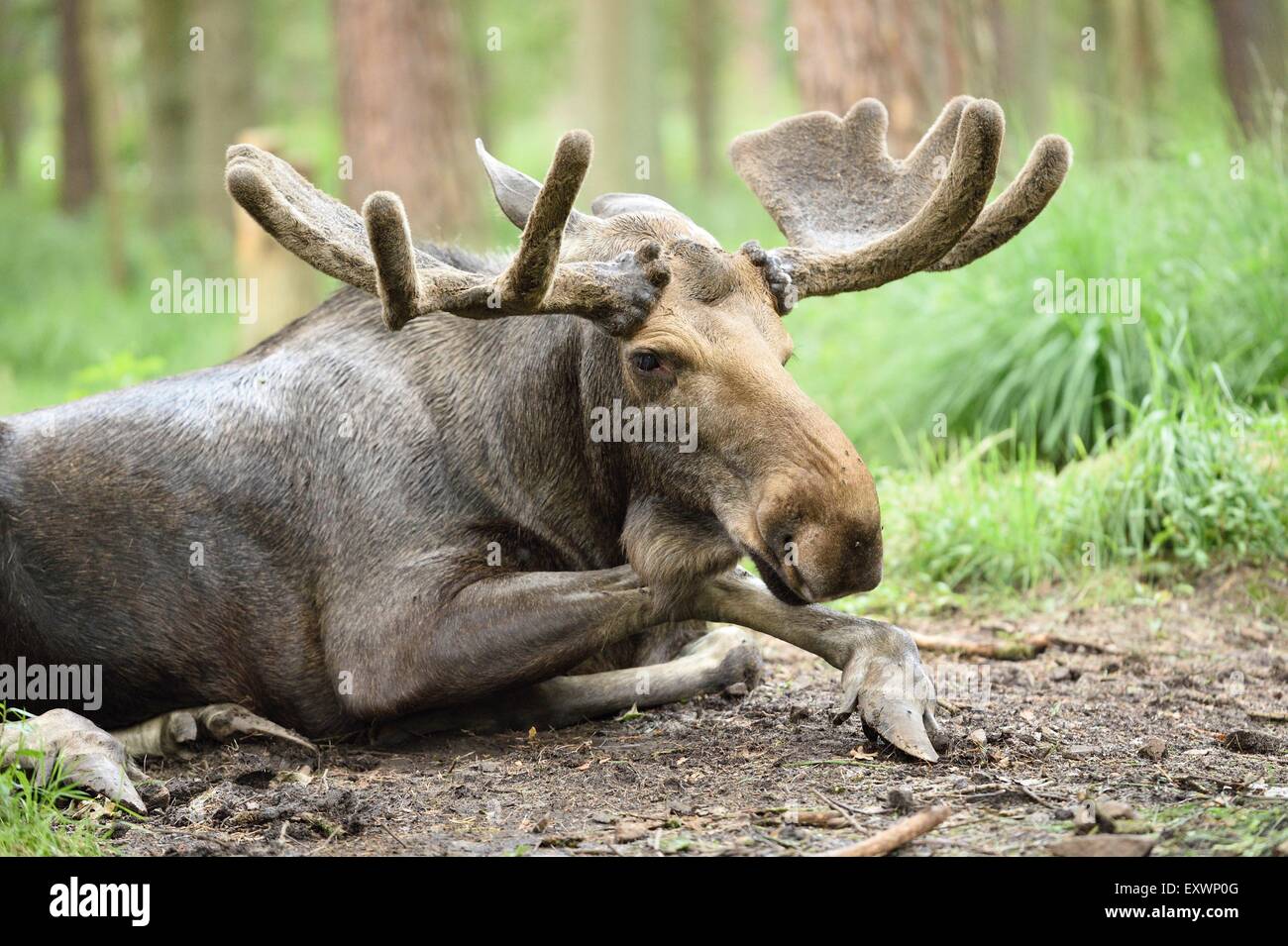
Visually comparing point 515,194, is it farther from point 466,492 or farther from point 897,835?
point 897,835

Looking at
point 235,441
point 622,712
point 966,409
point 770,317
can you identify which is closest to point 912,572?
point 966,409

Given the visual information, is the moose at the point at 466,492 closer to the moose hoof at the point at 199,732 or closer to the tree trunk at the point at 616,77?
the moose hoof at the point at 199,732

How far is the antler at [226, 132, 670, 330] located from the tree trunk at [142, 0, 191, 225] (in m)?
15.0

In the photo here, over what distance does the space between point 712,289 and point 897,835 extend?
69.5 inches

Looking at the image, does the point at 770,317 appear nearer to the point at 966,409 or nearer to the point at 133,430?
the point at 133,430

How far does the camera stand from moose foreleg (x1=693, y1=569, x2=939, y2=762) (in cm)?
430

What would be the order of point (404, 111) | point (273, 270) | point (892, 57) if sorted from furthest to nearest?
point (404, 111), point (273, 270), point (892, 57)

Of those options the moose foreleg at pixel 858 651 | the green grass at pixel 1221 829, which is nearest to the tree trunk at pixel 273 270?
the moose foreleg at pixel 858 651

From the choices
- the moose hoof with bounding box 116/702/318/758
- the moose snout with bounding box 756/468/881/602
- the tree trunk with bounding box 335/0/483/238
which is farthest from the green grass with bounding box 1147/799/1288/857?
the tree trunk with bounding box 335/0/483/238

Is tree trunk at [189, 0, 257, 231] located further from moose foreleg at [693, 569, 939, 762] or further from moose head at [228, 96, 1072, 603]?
moose foreleg at [693, 569, 939, 762]

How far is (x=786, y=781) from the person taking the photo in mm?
4145

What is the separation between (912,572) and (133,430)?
364 centimetres

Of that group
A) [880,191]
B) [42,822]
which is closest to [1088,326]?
[880,191]

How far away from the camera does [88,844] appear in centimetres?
382
